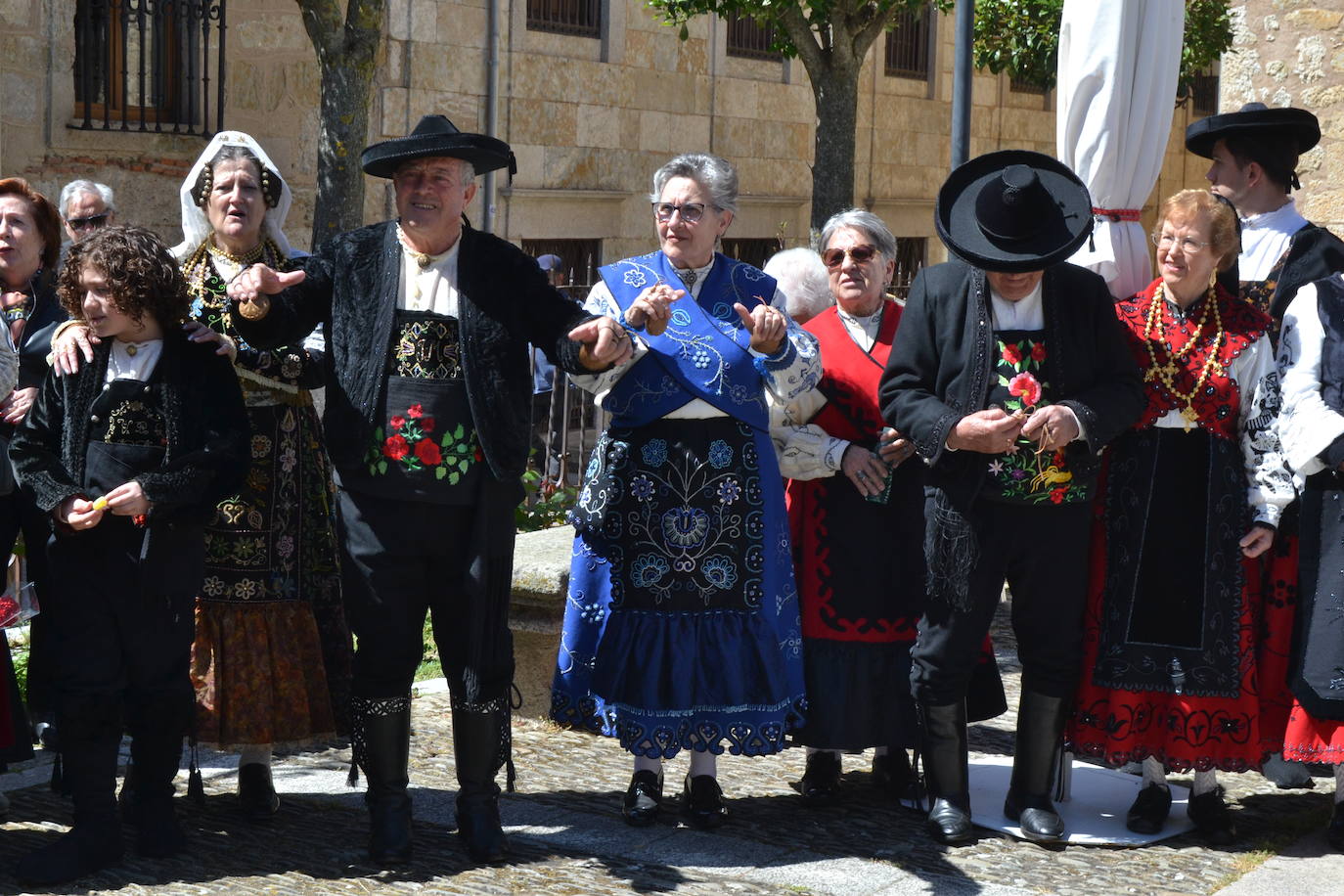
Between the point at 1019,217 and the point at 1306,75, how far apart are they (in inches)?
171

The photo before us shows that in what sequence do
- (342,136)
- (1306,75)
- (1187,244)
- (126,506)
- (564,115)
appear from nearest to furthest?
(126,506), (1187,244), (1306,75), (342,136), (564,115)

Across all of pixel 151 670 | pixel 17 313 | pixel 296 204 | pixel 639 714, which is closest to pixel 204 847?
pixel 151 670

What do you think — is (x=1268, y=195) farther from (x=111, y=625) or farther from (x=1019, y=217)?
(x=111, y=625)

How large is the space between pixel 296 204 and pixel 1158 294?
983 centimetres

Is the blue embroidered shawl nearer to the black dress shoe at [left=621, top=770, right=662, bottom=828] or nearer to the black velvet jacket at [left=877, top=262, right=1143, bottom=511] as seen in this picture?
the black velvet jacket at [left=877, top=262, right=1143, bottom=511]

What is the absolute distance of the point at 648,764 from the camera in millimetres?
5062

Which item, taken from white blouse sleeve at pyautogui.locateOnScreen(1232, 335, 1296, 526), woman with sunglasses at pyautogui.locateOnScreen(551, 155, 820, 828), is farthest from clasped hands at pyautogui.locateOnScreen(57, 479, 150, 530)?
white blouse sleeve at pyautogui.locateOnScreen(1232, 335, 1296, 526)

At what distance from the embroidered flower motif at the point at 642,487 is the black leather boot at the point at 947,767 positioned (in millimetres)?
965

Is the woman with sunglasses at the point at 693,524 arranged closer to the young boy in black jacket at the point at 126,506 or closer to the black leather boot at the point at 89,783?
the young boy in black jacket at the point at 126,506

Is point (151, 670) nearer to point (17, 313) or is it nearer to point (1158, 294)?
point (17, 313)

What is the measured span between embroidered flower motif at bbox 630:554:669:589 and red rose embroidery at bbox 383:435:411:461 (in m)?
0.79

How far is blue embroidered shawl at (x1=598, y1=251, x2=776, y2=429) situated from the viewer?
4848 mm

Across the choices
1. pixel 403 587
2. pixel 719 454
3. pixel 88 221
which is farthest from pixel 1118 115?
pixel 88 221

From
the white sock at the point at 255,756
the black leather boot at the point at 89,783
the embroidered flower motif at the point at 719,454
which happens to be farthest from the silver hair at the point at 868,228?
the black leather boot at the point at 89,783
